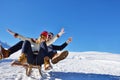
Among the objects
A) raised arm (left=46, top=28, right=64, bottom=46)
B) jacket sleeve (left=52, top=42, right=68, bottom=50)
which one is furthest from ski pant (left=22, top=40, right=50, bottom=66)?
jacket sleeve (left=52, top=42, right=68, bottom=50)

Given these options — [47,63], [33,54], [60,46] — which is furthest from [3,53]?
[60,46]

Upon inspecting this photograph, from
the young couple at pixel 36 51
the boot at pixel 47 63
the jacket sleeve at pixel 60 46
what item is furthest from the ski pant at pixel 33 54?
the jacket sleeve at pixel 60 46

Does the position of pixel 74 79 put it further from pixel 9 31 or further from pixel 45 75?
pixel 9 31

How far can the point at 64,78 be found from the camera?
27.0 ft

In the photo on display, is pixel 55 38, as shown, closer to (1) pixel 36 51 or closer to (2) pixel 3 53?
(1) pixel 36 51

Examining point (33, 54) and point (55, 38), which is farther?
point (55, 38)

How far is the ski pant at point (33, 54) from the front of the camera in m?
7.97

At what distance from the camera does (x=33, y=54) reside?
8414 millimetres

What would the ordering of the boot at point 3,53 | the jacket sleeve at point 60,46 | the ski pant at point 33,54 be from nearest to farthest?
the ski pant at point 33,54, the boot at point 3,53, the jacket sleeve at point 60,46

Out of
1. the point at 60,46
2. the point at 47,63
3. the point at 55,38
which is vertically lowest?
the point at 47,63

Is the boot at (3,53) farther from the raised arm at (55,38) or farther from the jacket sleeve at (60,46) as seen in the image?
the jacket sleeve at (60,46)

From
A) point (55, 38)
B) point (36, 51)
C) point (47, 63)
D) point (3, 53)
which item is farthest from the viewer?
point (55, 38)

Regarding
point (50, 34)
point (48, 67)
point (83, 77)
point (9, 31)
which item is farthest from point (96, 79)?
point (9, 31)

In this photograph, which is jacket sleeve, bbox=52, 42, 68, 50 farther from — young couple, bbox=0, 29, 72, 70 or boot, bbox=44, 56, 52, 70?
boot, bbox=44, 56, 52, 70
